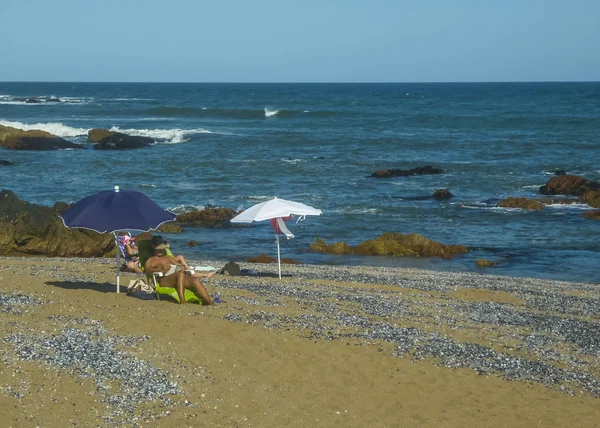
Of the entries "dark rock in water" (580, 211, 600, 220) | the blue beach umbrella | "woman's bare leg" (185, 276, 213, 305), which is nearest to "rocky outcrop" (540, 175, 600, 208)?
"dark rock in water" (580, 211, 600, 220)

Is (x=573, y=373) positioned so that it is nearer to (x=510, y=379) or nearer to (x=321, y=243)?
(x=510, y=379)

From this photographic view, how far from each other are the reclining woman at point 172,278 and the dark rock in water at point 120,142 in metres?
43.4

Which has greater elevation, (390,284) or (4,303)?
(4,303)

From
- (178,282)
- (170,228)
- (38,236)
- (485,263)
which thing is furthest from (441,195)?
(178,282)

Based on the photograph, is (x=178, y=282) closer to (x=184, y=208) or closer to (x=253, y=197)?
(x=184, y=208)

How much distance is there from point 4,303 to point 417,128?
61.1 meters

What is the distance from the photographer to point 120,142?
185ft

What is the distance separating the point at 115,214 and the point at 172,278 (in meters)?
1.40

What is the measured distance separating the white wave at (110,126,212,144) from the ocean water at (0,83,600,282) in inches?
7.4

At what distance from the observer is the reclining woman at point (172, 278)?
13148 mm

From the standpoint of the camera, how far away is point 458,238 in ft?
89.6

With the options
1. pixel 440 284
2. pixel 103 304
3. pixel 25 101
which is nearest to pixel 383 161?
pixel 440 284

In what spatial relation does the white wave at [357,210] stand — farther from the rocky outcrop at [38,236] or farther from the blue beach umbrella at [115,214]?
the blue beach umbrella at [115,214]

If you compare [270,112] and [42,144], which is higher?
[42,144]
